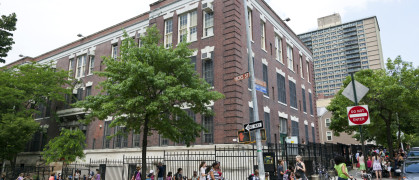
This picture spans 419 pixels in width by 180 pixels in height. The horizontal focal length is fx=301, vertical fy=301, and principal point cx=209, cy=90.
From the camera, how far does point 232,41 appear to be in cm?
2080

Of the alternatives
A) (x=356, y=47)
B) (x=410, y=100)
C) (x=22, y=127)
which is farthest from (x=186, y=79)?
(x=356, y=47)

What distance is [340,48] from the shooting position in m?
154

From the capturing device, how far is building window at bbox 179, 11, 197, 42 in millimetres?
23594

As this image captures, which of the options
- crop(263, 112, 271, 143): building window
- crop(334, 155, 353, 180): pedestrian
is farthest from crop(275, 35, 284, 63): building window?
crop(334, 155, 353, 180): pedestrian

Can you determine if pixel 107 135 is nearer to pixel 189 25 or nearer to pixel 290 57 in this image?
pixel 189 25

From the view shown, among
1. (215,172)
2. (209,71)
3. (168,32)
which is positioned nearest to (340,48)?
(168,32)

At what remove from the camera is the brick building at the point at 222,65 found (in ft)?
67.5

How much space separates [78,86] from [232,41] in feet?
65.4

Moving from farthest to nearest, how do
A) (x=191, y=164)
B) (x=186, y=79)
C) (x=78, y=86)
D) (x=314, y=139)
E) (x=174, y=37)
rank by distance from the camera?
(x=314, y=139)
(x=78, y=86)
(x=174, y=37)
(x=191, y=164)
(x=186, y=79)

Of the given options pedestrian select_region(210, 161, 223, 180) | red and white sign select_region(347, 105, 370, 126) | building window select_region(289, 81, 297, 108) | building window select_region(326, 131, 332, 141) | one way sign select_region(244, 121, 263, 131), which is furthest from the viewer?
building window select_region(326, 131, 332, 141)

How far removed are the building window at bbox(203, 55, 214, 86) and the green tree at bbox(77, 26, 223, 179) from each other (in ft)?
14.7

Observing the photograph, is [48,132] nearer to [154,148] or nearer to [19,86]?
[19,86]

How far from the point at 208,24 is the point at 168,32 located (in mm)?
4073

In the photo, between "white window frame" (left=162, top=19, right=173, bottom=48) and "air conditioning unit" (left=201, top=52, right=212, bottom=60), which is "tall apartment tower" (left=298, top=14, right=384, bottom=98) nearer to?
"white window frame" (left=162, top=19, right=173, bottom=48)
